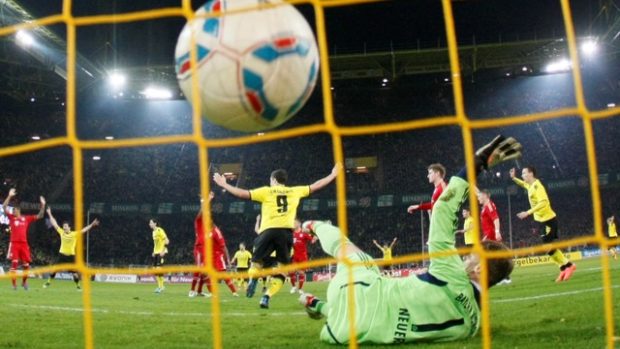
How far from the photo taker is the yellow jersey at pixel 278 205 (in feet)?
28.1

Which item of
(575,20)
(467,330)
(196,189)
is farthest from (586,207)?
(467,330)

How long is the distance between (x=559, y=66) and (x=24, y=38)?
2164 centimetres

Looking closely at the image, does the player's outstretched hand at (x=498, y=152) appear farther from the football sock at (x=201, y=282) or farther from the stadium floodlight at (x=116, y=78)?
the stadium floodlight at (x=116, y=78)

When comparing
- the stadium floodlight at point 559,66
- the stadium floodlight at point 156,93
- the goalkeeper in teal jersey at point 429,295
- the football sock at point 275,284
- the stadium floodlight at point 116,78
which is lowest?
the football sock at point 275,284

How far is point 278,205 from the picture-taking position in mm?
8648

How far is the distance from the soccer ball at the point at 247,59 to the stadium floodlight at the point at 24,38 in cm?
1980

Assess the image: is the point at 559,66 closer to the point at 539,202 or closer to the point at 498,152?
the point at 539,202

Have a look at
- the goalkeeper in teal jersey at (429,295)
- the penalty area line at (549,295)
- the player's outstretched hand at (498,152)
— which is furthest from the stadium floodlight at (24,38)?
the player's outstretched hand at (498,152)

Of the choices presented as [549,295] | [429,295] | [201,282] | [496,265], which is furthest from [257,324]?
[201,282]

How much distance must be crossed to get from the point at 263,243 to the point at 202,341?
325 centimetres

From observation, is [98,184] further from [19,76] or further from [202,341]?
[202,341]

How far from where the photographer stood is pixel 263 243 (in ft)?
28.0

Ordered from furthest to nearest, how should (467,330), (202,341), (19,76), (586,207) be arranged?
(586,207), (19,76), (202,341), (467,330)

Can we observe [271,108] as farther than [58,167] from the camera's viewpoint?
No
